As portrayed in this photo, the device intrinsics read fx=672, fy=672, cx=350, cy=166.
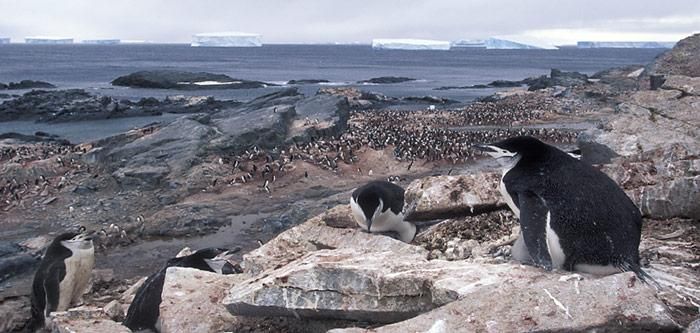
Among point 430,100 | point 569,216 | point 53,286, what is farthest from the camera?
point 430,100

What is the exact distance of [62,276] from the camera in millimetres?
7668

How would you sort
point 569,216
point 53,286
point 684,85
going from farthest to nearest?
point 684,85
point 53,286
point 569,216

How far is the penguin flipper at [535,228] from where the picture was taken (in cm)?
396

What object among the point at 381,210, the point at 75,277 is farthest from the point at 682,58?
the point at 75,277

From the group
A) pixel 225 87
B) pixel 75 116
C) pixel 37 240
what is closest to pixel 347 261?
pixel 37 240

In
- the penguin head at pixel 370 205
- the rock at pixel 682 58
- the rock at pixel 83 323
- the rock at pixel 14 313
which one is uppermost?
the rock at pixel 682 58

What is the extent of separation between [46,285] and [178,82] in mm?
45989

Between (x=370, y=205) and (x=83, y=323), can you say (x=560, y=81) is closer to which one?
(x=370, y=205)

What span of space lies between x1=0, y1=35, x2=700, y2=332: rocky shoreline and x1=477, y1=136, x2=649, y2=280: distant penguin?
0.19m

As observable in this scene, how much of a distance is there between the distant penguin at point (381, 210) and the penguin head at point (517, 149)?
5.93 feet

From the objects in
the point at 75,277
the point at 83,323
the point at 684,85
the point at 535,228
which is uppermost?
the point at 684,85

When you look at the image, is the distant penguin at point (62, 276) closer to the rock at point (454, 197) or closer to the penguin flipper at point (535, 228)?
the rock at point (454, 197)

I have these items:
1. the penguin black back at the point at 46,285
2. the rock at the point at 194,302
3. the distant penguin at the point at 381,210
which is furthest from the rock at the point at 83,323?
the penguin black back at the point at 46,285

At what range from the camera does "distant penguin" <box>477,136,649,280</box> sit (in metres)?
3.83
